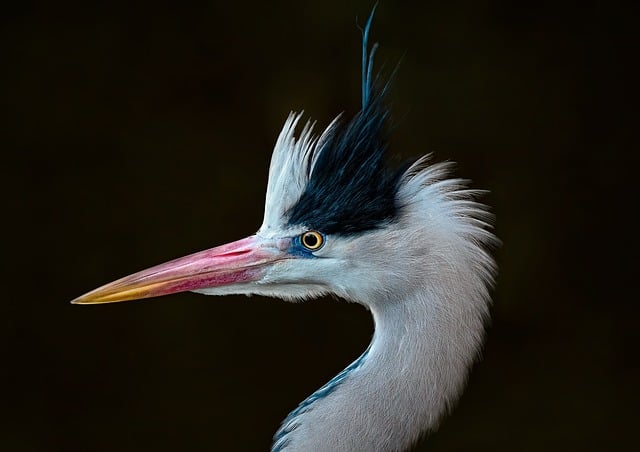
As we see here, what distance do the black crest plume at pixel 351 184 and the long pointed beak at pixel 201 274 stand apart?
0.23ft

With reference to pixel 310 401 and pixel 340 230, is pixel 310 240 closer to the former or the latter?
pixel 340 230

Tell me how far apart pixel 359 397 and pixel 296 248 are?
26 centimetres

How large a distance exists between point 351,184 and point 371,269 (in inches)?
5.5

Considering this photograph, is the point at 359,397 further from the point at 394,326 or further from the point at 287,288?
the point at 287,288

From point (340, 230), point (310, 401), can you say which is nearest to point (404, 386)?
point (310, 401)

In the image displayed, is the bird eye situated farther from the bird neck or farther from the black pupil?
the bird neck

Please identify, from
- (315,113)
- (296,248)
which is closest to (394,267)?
(296,248)

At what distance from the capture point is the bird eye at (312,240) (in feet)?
4.35

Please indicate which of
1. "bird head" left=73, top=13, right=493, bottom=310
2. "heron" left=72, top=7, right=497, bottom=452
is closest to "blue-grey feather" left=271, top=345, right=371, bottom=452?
"heron" left=72, top=7, right=497, bottom=452

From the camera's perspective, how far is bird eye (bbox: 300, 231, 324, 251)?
4.35 ft

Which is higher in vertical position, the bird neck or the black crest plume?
the black crest plume

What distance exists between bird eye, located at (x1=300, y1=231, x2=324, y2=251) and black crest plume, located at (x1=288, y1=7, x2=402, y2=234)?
1 cm

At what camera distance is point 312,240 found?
1.33 metres

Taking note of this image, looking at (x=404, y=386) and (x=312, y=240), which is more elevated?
(x=312, y=240)
